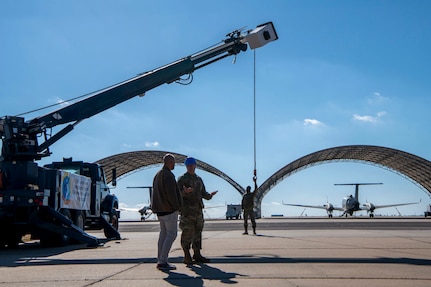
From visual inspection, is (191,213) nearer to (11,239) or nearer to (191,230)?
(191,230)

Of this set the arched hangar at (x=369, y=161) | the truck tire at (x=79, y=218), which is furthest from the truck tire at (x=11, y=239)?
the arched hangar at (x=369, y=161)

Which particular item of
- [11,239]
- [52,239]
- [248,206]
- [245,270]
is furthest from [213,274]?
[248,206]

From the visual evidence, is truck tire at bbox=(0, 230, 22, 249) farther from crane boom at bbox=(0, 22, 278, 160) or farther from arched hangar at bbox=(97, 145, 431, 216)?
arched hangar at bbox=(97, 145, 431, 216)

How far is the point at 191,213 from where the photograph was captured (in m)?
8.80

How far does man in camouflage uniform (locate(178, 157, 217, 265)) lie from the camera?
8.69m

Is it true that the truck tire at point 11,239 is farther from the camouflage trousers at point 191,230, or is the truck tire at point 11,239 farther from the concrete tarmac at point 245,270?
the camouflage trousers at point 191,230

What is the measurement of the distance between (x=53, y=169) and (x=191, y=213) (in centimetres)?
692

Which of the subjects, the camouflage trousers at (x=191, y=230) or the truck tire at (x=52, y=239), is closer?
the camouflage trousers at (x=191, y=230)

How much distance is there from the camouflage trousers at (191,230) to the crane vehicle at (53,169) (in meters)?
5.53

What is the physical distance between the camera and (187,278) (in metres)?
6.81

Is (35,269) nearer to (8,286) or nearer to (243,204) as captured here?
(8,286)

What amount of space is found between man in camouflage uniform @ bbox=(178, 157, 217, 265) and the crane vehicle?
5.54m

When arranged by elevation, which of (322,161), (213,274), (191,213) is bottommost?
(213,274)

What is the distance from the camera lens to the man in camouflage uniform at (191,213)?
8693mm
